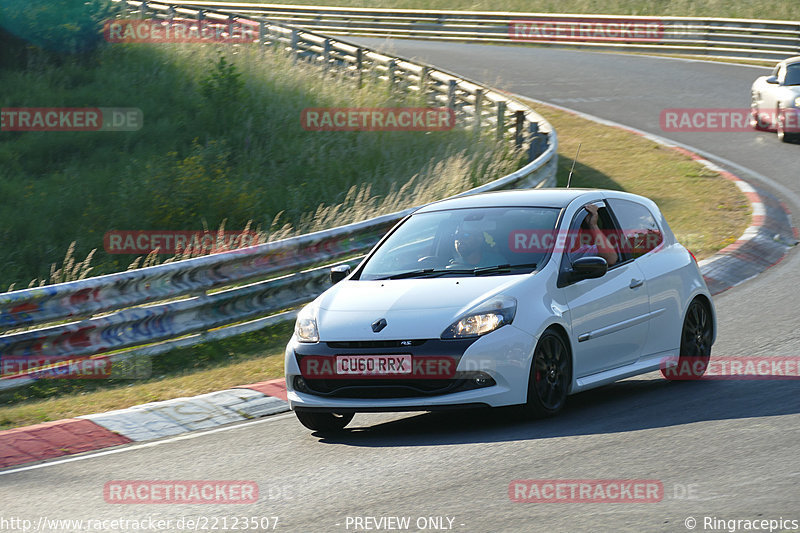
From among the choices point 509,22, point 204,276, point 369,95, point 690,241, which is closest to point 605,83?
point 369,95

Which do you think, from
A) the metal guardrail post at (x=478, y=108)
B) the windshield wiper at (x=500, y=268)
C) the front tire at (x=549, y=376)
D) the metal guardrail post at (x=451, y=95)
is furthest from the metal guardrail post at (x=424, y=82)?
the front tire at (x=549, y=376)

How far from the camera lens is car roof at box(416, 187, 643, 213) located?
28.3 ft

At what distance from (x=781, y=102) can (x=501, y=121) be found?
5.68m

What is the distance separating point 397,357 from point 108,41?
23.5 metres

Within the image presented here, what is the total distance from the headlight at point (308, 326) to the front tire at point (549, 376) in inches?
57.6

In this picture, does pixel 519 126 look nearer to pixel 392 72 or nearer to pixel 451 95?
pixel 451 95

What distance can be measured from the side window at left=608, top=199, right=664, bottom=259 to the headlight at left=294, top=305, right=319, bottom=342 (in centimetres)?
248

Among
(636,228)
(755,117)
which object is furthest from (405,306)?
(755,117)

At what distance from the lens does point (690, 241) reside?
49.8ft

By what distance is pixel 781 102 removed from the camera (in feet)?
71.4

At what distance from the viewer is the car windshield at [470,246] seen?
812 centimetres

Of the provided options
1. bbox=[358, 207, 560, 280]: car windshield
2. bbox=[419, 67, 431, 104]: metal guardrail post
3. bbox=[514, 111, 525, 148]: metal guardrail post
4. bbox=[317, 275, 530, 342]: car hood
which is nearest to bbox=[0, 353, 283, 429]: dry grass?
bbox=[358, 207, 560, 280]: car windshield

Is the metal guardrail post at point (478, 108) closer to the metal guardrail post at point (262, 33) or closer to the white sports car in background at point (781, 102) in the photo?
the white sports car in background at point (781, 102)

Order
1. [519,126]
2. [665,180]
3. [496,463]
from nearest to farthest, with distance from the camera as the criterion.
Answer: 1. [496,463]
2. [665,180]
3. [519,126]
